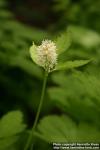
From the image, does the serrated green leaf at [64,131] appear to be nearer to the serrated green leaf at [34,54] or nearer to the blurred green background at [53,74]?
the blurred green background at [53,74]

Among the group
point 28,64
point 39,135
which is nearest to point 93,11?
point 28,64

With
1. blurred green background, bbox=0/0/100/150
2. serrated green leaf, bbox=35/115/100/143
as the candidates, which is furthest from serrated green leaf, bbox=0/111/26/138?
blurred green background, bbox=0/0/100/150

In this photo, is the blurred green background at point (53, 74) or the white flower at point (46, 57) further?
the blurred green background at point (53, 74)

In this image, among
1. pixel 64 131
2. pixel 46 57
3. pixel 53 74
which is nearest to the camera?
pixel 46 57

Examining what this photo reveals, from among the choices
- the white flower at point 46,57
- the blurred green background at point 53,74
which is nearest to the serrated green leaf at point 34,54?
the white flower at point 46,57

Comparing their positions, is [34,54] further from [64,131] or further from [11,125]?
[64,131]

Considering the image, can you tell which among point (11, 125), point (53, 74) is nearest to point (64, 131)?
point (11, 125)

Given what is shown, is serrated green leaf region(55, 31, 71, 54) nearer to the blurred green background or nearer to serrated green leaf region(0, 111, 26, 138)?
the blurred green background
